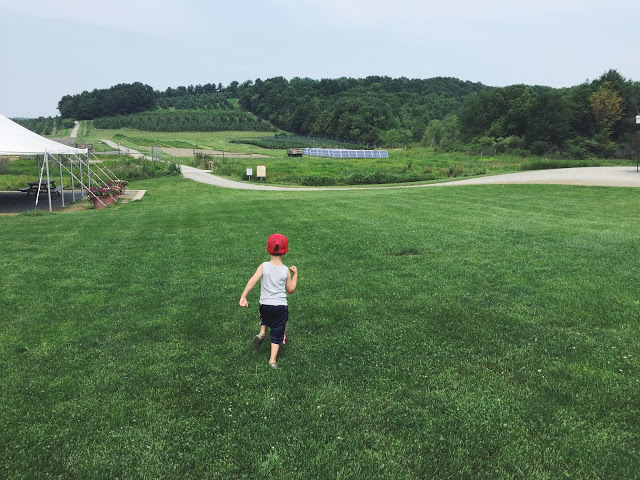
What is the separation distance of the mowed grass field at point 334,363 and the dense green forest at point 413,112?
3992 centimetres

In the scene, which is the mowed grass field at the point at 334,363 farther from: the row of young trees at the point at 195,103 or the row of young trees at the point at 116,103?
the row of young trees at the point at 195,103

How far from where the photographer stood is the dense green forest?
211 feet

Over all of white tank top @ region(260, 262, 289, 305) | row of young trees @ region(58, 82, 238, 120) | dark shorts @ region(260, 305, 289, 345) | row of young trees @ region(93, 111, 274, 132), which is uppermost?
row of young trees @ region(58, 82, 238, 120)

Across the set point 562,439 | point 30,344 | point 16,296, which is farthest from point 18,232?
point 562,439

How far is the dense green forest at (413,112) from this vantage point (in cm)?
6444

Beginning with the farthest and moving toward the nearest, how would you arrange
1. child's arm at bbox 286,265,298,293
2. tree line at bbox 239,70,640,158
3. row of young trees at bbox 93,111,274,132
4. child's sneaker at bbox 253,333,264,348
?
row of young trees at bbox 93,111,274,132
tree line at bbox 239,70,640,158
child's sneaker at bbox 253,333,264,348
child's arm at bbox 286,265,298,293

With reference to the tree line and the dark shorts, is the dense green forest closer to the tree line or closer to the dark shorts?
the tree line

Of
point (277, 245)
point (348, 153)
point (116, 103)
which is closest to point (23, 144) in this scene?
point (277, 245)

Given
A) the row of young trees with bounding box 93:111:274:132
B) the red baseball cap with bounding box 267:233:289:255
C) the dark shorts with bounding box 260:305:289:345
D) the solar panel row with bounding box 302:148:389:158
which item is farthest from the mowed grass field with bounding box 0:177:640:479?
the row of young trees with bounding box 93:111:274:132

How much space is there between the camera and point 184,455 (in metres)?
3.36

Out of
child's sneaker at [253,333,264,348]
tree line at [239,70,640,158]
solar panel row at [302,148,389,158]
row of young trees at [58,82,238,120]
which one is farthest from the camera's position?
row of young trees at [58,82,238,120]

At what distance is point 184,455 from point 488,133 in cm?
8331

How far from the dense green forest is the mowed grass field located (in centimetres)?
3992

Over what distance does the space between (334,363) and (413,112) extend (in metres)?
126
